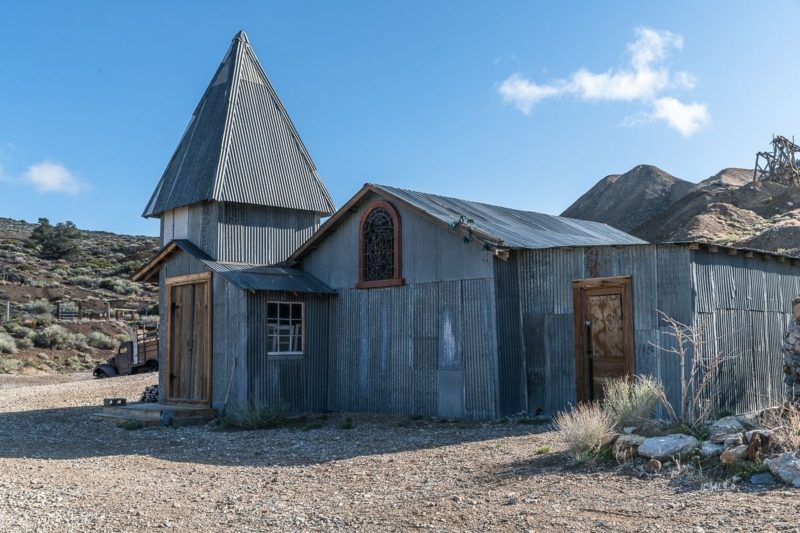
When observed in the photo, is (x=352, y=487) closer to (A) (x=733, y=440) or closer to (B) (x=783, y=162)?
(A) (x=733, y=440)

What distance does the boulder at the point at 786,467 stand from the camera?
7.47 metres

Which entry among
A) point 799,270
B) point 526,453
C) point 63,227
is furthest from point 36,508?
point 63,227

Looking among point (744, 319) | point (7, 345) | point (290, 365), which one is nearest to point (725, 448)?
point (744, 319)

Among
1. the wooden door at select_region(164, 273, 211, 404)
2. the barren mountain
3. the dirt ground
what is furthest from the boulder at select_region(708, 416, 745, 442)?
the barren mountain

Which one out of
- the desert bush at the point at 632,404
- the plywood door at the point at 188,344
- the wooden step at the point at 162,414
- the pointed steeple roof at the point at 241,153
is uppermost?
the pointed steeple roof at the point at 241,153

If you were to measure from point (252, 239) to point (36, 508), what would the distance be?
418 inches

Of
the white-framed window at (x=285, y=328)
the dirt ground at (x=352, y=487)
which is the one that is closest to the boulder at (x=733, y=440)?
the dirt ground at (x=352, y=487)

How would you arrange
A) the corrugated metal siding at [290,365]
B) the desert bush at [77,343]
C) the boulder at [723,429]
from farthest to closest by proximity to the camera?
the desert bush at [77,343]
the corrugated metal siding at [290,365]
the boulder at [723,429]

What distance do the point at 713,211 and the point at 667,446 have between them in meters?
38.6

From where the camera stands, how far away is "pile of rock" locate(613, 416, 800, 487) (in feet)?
25.2

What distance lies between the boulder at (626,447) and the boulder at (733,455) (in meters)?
0.94

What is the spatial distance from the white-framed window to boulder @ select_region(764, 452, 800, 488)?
1036 centimetres

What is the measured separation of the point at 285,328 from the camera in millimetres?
16453

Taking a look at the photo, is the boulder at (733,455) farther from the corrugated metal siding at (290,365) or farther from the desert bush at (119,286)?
the desert bush at (119,286)
